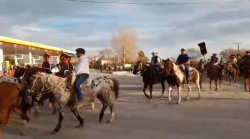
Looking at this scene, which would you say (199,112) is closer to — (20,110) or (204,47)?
(20,110)

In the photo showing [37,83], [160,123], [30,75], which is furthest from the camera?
[30,75]

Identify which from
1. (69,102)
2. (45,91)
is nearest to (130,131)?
(69,102)

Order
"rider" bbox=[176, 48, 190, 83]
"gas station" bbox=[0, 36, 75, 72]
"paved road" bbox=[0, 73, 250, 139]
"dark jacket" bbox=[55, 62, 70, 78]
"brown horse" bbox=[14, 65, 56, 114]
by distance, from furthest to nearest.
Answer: "gas station" bbox=[0, 36, 75, 72]
"rider" bbox=[176, 48, 190, 83]
"dark jacket" bbox=[55, 62, 70, 78]
"brown horse" bbox=[14, 65, 56, 114]
"paved road" bbox=[0, 73, 250, 139]

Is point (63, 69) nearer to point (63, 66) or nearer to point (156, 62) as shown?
point (63, 66)

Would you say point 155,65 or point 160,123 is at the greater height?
point 155,65

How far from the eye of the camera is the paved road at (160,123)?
429 inches

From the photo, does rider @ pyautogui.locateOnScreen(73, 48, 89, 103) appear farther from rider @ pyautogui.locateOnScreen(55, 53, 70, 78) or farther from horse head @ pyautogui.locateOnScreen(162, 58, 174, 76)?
horse head @ pyautogui.locateOnScreen(162, 58, 174, 76)

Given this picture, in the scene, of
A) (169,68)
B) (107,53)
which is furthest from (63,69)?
(107,53)

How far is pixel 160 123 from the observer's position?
41.3 feet

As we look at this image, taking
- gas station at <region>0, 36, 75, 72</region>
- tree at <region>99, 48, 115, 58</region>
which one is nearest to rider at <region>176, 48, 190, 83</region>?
gas station at <region>0, 36, 75, 72</region>

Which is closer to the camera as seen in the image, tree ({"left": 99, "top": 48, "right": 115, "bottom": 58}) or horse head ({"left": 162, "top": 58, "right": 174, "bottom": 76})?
horse head ({"left": 162, "top": 58, "right": 174, "bottom": 76})

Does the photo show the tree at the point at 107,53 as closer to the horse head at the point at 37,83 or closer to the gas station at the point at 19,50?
the gas station at the point at 19,50

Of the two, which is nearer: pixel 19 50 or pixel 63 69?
pixel 63 69

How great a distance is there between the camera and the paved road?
35.7 ft
